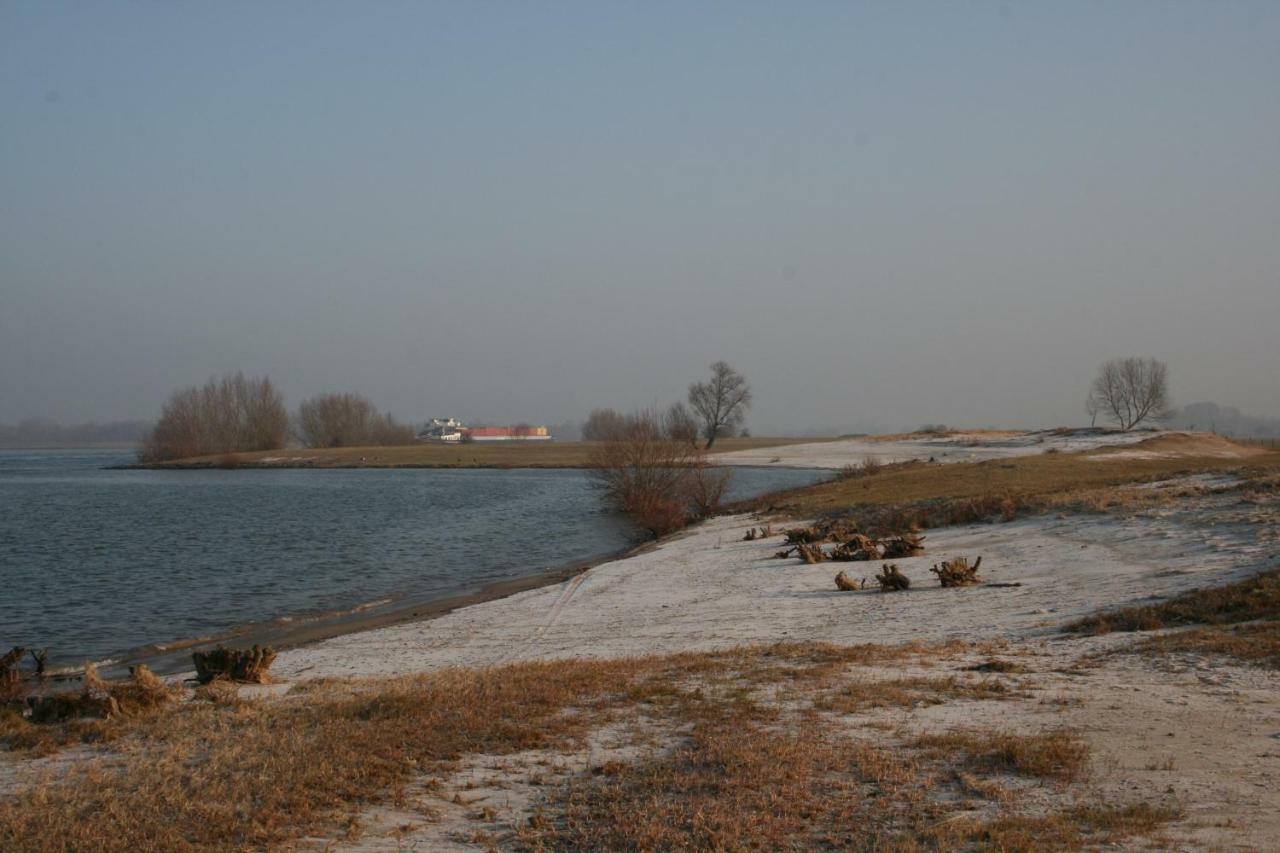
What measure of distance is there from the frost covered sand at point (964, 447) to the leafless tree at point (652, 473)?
21749 mm

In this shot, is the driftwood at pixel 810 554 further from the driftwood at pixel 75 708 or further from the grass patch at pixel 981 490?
the driftwood at pixel 75 708

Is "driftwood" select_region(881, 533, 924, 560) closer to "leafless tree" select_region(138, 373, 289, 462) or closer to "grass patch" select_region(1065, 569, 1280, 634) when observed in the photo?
"grass patch" select_region(1065, 569, 1280, 634)

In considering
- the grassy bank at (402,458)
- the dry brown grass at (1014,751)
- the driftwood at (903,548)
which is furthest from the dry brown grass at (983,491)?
the grassy bank at (402,458)

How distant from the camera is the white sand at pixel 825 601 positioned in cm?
1462

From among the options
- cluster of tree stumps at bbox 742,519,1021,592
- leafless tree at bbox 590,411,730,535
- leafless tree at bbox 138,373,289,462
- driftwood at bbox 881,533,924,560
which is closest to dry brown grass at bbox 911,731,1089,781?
cluster of tree stumps at bbox 742,519,1021,592

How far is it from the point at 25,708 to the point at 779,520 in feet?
79.8

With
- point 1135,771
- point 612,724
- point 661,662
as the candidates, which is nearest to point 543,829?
point 612,724

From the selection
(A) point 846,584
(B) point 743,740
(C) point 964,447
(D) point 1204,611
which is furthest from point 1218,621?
(C) point 964,447

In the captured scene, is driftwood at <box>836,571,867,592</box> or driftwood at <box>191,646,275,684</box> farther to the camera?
driftwood at <box>836,571,867,592</box>

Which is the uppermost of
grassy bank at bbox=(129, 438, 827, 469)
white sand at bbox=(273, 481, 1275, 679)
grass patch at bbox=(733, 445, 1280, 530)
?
grassy bank at bbox=(129, 438, 827, 469)

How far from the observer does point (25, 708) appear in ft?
35.2

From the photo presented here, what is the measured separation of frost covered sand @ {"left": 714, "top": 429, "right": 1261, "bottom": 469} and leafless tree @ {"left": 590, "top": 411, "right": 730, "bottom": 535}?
71.4ft

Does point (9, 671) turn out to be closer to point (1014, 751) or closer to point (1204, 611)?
point (1014, 751)

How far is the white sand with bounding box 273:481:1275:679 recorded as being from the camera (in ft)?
48.0
